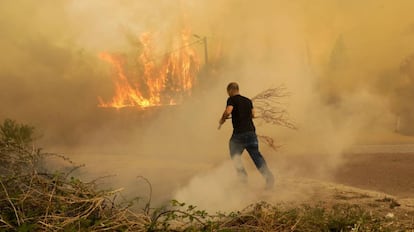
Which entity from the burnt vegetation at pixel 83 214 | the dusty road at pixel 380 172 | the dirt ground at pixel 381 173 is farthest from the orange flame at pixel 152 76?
the burnt vegetation at pixel 83 214

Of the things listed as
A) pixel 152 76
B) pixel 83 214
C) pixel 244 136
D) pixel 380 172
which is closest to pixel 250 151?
pixel 244 136

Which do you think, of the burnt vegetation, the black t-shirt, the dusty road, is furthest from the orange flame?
the burnt vegetation

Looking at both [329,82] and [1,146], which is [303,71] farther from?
[1,146]

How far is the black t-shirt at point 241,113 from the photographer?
582cm

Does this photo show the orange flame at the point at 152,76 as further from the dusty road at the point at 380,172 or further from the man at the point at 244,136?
the man at the point at 244,136

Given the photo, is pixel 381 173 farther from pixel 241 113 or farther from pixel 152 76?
pixel 152 76

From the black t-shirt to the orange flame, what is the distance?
59.4 feet

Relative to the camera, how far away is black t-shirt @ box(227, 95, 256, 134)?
5824mm

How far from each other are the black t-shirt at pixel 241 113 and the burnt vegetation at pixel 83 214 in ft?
6.81

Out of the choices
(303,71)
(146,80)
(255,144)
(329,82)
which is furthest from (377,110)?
(255,144)

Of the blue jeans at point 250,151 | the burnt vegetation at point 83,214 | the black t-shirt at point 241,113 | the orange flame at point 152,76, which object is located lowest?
the burnt vegetation at point 83,214

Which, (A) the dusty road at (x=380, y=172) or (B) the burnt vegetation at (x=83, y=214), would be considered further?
(A) the dusty road at (x=380, y=172)

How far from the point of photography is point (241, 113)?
582cm

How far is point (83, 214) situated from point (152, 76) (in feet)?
71.5
